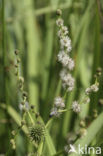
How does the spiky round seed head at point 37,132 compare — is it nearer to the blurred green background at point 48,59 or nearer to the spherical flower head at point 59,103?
the spherical flower head at point 59,103

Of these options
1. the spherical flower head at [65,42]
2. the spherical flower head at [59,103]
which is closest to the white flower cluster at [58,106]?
the spherical flower head at [59,103]

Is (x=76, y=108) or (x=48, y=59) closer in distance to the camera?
(x=76, y=108)

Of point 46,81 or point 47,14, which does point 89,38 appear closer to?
point 47,14

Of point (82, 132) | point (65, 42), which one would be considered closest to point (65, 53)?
point (65, 42)

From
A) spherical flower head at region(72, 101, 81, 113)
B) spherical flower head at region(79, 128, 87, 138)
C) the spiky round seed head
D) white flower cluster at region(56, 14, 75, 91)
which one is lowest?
spherical flower head at region(79, 128, 87, 138)

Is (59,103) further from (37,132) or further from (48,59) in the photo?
(48,59)

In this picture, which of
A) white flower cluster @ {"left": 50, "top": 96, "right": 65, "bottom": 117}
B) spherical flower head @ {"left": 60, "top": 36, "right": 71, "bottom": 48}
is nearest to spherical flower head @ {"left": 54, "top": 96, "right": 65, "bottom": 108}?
white flower cluster @ {"left": 50, "top": 96, "right": 65, "bottom": 117}

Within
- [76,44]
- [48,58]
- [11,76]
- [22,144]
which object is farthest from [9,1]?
[22,144]

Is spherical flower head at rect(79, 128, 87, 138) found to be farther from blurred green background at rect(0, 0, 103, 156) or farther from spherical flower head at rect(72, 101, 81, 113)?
blurred green background at rect(0, 0, 103, 156)
